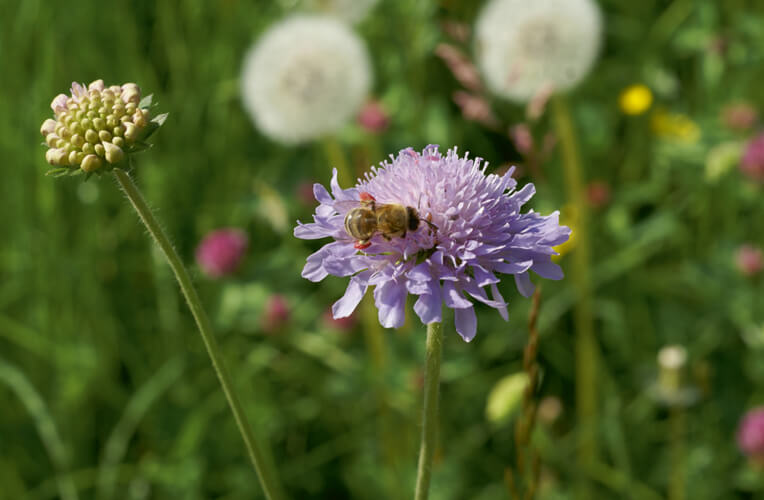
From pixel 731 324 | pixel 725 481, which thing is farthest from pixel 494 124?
pixel 725 481

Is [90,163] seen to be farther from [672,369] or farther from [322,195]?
[672,369]

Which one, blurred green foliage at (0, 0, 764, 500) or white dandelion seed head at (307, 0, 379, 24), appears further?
white dandelion seed head at (307, 0, 379, 24)

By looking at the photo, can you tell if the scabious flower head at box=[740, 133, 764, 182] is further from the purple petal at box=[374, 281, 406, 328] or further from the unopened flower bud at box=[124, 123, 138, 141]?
the unopened flower bud at box=[124, 123, 138, 141]

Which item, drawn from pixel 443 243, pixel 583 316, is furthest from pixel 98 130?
pixel 583 316

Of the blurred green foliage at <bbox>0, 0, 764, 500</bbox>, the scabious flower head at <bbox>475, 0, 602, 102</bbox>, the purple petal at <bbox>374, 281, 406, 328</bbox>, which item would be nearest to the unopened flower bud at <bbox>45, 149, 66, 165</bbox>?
the purple petal at <bbox>374, 281, 406, 328</bbox>

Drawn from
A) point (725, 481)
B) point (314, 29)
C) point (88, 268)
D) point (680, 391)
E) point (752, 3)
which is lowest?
point (725, 481)

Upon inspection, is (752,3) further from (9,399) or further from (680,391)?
(9,399)
